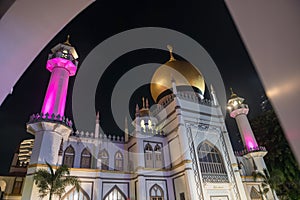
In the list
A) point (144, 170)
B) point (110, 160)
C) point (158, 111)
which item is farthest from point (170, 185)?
point (158, 111)

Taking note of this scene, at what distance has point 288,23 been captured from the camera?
923mm

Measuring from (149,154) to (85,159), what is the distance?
5.60 m

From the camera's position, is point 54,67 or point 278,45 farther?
point 54,67

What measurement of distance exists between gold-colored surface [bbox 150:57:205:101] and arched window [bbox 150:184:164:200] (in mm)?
11402

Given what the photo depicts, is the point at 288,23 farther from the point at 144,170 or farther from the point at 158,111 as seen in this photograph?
the point at 158,111

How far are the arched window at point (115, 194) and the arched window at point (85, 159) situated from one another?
9.05ft

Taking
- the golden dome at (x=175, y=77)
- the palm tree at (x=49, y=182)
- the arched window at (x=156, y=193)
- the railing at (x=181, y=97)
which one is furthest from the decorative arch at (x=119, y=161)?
the golden dome at (x=175, y=77)

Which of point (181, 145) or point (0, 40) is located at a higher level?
point (181, 145)

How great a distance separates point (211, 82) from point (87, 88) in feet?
49.8

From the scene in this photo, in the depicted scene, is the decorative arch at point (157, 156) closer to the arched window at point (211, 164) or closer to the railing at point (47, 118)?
the arched window at point (211, 164)

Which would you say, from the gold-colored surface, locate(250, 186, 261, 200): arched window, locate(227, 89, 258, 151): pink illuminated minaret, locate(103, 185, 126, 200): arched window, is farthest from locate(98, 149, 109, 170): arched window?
locate(227, 89, 258, 151): pink illuminated minaret

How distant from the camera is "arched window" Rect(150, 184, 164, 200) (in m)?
16.0

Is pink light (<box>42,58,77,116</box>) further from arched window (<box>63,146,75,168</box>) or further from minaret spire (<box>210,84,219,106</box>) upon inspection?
minaret spire (<box>210,84,219,106</box>)

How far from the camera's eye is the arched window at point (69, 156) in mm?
15320
